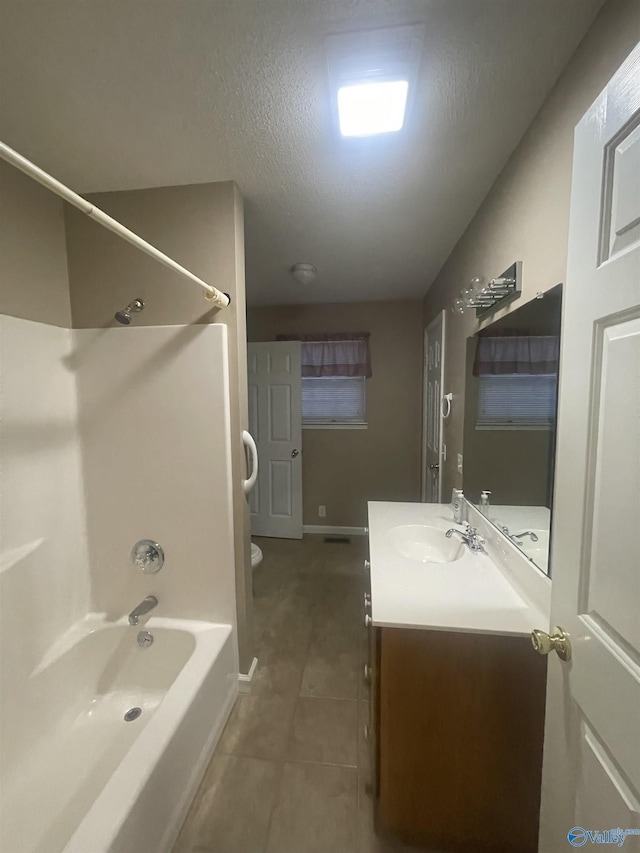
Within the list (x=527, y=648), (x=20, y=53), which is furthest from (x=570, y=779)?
(x=20, y=53)

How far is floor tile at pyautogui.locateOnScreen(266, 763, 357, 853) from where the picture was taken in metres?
1.16

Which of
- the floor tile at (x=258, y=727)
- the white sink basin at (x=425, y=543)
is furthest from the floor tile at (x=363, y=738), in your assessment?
the white sink basin at (x=425, y=543)

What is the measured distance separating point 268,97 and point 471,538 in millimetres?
1842

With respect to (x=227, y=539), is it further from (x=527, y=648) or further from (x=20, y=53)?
(x=20, y=53)

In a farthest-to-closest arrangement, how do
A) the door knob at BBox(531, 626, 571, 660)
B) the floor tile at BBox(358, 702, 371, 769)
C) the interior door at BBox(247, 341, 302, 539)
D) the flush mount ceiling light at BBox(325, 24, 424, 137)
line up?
the interior door at BBox(247, 341, 302, 539)
the floor tile at BBox(358, 702, 371, 769)
the flush mount ceiling light at BBox(325, 24, 424, 137)
the door knob at BBox(531, 626, 571, 660)

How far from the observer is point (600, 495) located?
69 cm

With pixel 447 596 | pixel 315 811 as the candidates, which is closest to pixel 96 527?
pixel 315 811

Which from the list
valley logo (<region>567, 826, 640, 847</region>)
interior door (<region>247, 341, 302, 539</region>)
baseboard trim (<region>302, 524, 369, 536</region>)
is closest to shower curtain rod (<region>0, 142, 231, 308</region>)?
valley logo (<region>567, 826, 640, 847</region>)

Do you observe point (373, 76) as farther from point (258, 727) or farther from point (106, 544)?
point (258, 727)

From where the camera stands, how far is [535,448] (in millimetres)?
1264

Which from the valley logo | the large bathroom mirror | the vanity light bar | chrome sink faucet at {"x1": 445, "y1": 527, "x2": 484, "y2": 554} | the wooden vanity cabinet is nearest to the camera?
the valley logo

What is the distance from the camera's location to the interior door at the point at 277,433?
345 cm

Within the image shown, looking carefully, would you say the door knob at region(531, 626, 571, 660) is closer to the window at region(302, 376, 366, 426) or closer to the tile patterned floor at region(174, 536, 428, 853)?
the tile patterned floor at region(174, 536, 428, 853)

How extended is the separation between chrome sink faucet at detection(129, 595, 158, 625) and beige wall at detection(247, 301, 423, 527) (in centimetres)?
218
